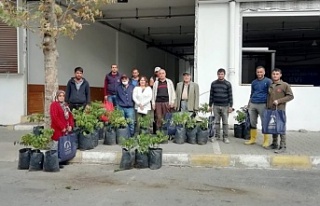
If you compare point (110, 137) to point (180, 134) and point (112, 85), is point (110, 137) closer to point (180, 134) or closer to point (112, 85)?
point (180, 134)

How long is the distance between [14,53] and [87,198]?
24.5ft

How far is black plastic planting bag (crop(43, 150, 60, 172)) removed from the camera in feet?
22.2

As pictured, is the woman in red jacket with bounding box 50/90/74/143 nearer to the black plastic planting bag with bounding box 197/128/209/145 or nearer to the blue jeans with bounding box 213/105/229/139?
the black plastic planting bag with bounding box 197/128/209/145

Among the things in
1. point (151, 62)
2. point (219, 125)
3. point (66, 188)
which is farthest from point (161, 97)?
point (151, 62)

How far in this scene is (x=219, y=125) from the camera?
29.4 feet

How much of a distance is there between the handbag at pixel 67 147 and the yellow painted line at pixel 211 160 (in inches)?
90.3

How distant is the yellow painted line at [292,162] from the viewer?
7.18 metres

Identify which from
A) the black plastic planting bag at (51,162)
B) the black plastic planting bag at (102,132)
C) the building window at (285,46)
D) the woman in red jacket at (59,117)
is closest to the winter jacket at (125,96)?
the black plastic planting bag at (102,132)

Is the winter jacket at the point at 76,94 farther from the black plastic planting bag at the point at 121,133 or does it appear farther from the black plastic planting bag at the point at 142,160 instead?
the black plastic planting bag at the point at 142,160

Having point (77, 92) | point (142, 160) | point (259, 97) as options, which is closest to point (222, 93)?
point (259, 97)

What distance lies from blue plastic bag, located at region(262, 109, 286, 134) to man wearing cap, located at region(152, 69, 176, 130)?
7.39ft

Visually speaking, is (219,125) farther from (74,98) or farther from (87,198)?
(87,198)

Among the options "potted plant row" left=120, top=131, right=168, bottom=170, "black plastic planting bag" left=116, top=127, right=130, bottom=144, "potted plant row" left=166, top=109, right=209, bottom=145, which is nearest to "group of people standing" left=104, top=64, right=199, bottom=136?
"black plastic planting bag" left=116, top=127, right=130, bottom=144

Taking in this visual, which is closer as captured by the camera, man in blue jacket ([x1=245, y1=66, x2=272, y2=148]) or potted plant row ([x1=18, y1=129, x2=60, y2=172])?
potted plant row ([x1=18, y1=129, x2=60, y2=172])
